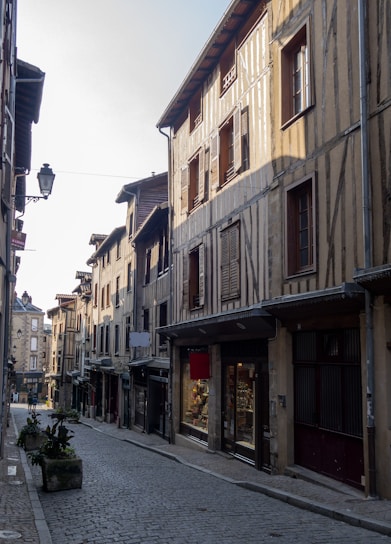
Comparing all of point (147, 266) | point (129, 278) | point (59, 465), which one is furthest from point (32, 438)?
point (129, 278)

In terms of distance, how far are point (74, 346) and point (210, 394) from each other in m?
34.4

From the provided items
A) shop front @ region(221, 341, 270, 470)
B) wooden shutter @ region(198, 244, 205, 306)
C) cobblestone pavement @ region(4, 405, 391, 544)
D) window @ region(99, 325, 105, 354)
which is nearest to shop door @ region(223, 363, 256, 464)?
shop front @ region(221, 341, 270, 470)

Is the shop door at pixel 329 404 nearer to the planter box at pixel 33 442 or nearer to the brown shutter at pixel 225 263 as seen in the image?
the brown shutter at pixel 225 263

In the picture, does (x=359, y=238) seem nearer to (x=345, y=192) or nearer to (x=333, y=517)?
(x=345, y=192)

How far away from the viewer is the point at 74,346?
4841 centimetres

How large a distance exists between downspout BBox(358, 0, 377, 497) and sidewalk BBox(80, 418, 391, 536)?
61 centimetres

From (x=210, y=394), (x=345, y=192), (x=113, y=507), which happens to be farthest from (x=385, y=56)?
(x=210, y=394)

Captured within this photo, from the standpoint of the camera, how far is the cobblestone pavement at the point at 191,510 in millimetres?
6715

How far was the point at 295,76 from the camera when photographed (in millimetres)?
11727

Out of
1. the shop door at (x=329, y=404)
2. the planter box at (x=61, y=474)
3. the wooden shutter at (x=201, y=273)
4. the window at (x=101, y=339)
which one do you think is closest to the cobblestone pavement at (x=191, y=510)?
the planter box at (x=61, y=474)

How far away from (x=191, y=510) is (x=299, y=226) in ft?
17.6

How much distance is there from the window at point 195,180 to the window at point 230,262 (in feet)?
8.46

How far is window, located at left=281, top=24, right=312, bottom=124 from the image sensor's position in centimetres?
1118

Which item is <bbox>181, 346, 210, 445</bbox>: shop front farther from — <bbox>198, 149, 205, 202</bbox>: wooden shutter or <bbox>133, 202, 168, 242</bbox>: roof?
<bbox>133, 202, 168, 242</bbox>: roof
